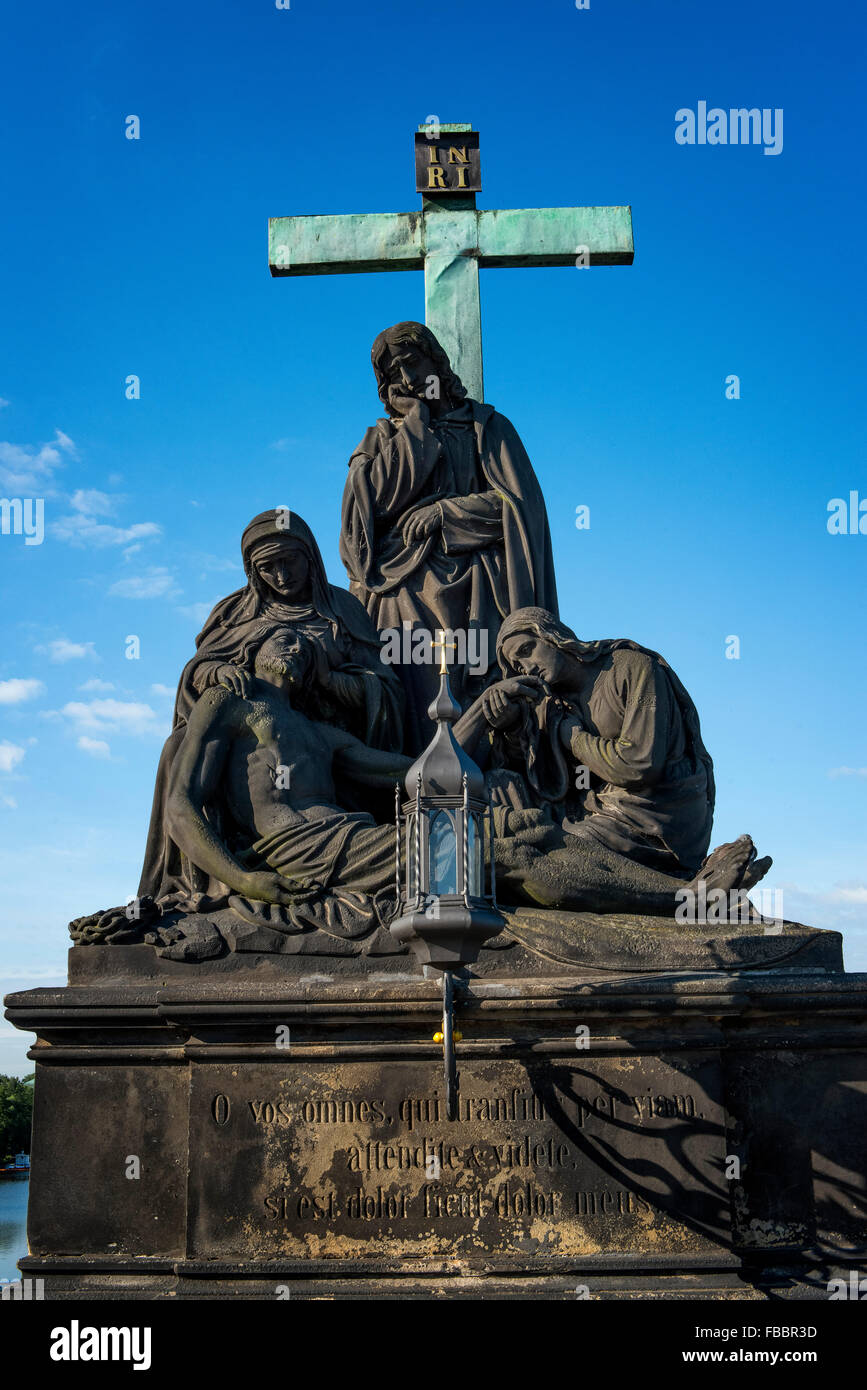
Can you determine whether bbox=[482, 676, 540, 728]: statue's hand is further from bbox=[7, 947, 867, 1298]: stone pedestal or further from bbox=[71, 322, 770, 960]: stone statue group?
bbox=[7, 947, 867, 1298]: stone pedestal

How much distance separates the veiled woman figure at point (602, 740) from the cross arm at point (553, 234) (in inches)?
145

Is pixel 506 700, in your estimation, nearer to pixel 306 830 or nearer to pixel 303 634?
pixel 303 634

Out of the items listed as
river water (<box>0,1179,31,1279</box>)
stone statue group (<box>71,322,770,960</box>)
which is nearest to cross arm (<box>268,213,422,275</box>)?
stone statue group (<box>71,322,770,960</box>)

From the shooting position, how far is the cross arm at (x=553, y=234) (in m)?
10.3

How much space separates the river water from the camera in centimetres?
701

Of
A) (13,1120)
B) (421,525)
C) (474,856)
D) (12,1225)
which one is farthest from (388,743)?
(13,1120)

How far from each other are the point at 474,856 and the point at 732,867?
1949 millimetres

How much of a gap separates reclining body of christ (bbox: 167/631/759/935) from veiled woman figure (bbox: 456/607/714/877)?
375 millimetres

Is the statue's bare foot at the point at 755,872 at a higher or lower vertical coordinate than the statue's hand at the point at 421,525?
lower

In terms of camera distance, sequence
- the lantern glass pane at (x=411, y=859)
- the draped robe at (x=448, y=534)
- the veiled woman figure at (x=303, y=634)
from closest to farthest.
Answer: the lantern glass pane at (x=411, y=859), the veiled woman figure at (x=303, y=634), the draped robe at (x=448, y=534)

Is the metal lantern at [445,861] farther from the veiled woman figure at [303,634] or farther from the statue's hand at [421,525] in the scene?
the statue's hand at [421,525]

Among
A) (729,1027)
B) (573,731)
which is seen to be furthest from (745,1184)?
(573,731)

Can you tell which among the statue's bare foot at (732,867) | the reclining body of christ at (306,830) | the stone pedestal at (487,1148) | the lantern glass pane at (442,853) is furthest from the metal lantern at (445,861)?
the statue's bare foot at (732,867)

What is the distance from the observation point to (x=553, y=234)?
33.7 feet
